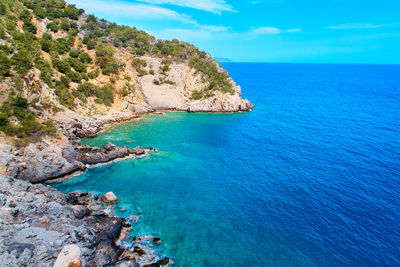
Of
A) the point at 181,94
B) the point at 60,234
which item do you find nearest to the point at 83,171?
the point at 60,234

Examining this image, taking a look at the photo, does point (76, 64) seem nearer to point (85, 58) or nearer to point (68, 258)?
point (85, 58)

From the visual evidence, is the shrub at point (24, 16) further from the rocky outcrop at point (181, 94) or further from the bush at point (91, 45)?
the rocky outcrop at point (181, 94)

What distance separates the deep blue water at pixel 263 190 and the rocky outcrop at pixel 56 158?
2153mm

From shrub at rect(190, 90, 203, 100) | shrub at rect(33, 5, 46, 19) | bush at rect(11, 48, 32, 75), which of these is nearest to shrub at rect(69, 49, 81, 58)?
shrub at rect(33, 5, 46, 19)

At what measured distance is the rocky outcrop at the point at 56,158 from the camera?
100ft

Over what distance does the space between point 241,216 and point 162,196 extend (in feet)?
34.0

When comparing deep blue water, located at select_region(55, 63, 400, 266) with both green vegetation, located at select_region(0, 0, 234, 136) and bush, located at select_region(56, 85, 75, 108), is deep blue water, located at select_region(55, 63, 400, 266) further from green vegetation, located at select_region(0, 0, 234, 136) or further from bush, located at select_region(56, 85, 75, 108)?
green vegetation, located at select_region(0, 0, 234, 136)

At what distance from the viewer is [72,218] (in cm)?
2319

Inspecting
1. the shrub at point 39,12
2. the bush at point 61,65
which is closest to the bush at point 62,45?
the bush at point 61,65

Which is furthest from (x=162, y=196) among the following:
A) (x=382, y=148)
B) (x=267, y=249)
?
(x=382, y=148)

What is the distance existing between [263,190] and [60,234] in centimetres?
2408

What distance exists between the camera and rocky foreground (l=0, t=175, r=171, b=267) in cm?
1820

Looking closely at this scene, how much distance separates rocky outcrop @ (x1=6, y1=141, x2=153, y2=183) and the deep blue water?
7.07 feet

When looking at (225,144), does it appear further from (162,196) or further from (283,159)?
(162,196)
